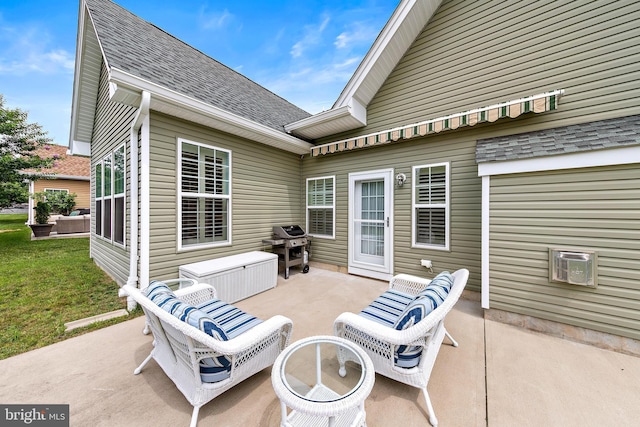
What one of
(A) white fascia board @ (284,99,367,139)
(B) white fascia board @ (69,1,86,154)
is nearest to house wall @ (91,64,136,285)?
(B) white fascia board @ (69,1,86,154)

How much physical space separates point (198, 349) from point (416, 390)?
1.90 meters

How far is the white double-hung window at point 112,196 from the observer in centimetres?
459

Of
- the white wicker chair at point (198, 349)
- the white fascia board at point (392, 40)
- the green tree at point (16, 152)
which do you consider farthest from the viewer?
the green tree at point (16, 152)

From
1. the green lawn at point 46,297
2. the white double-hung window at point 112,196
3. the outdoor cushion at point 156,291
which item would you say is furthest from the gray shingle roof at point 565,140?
the white double-hung window at point 112,196

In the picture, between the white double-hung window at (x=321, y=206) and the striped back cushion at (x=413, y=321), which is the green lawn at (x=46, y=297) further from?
the white double-hung window at (x=321, y=206)

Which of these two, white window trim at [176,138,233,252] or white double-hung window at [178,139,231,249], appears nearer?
white window trim at [176,138,233,252]

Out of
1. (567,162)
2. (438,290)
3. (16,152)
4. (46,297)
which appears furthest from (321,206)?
(16,152)

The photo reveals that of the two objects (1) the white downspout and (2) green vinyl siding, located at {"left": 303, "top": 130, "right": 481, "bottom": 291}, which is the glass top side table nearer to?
(2) green vinyl siding, located at {"left": 303, "top": 130, "right": 481, "bottom": 291}

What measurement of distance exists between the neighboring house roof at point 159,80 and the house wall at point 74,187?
10.5 meters

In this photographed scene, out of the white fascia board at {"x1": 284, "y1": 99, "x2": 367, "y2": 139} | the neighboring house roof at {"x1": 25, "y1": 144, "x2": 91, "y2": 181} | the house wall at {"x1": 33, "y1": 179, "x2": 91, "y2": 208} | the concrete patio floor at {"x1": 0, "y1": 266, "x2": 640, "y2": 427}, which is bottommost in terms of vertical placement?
the concrete patio floor at {"x1": 0, "y1": 266, "x2": 640, "y2": 427}

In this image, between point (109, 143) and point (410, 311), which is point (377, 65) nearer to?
point (410, 311)

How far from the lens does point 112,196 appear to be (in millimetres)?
5039

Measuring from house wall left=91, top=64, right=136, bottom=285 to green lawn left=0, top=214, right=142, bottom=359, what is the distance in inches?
12.4

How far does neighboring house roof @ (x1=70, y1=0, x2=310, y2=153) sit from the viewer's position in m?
3.48
